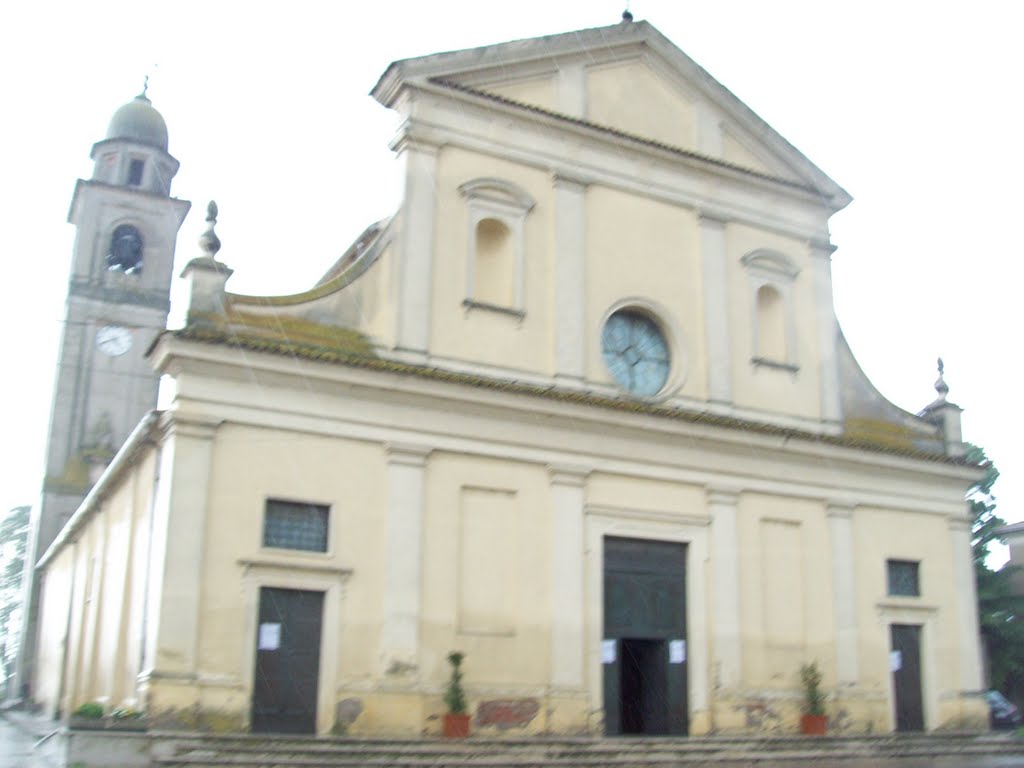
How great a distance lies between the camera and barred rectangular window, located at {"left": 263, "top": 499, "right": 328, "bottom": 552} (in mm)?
16125

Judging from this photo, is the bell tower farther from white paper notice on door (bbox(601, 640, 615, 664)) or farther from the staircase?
the staircase

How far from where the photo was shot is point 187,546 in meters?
15.2

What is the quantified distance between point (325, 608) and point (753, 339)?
9.88 metres

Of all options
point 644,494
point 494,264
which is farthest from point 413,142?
point 644,494

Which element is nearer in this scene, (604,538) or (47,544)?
(604,538)

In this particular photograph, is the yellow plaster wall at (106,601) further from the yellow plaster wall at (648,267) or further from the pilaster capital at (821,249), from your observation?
the pilaster capital at (821,249)

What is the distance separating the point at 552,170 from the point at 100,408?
23394mm

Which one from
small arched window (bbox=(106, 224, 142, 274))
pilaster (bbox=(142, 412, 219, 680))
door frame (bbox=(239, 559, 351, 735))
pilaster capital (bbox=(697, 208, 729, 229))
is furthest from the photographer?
small arched window (bbox=(106, 224, 142, 274))

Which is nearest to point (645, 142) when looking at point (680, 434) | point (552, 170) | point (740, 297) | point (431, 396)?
point (552, 170)

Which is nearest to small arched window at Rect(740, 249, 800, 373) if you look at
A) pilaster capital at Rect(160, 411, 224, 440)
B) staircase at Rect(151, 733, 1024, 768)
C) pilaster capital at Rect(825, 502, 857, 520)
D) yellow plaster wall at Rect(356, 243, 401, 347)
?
pilaster capital at Rect(825, 502, 857, 520)

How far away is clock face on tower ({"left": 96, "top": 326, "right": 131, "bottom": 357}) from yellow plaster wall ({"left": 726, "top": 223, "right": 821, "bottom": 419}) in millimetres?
23631

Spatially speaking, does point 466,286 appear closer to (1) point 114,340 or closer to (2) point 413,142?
(2) point 413,142

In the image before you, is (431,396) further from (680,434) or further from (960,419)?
(960,419)

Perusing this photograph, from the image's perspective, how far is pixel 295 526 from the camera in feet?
53.5
